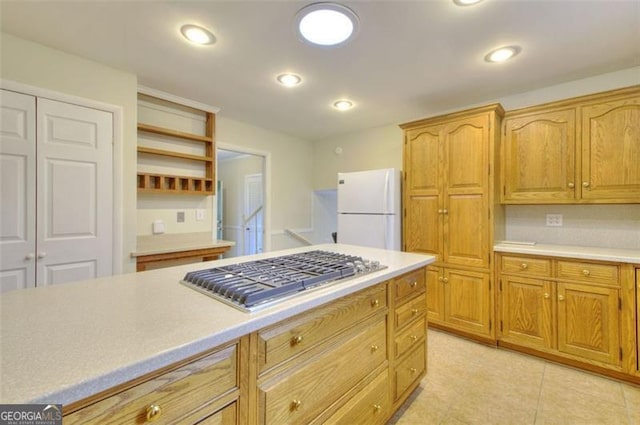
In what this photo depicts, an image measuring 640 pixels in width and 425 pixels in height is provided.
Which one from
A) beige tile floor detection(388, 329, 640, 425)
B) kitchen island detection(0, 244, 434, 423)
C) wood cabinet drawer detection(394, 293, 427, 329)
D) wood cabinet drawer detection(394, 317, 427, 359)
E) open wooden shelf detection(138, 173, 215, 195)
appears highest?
open wooden shelf detection(138, 173, 215, 195)

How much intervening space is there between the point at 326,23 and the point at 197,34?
842 mm

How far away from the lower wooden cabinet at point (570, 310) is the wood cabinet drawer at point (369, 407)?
1606mm

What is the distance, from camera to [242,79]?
2488 mm

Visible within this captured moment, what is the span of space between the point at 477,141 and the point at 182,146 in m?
2.99

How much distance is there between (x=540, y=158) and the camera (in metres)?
2.50

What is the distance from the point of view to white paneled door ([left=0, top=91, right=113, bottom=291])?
1.92m

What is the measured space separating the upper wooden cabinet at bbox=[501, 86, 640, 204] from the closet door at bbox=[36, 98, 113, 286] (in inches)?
138

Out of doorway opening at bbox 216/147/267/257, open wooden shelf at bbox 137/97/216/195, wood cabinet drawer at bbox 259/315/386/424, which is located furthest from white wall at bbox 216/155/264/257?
wood cabinet drawer at bbox 259/315/386/424

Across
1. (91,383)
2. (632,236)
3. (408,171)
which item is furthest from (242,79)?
(632,236)

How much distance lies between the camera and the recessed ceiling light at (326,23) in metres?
1.62

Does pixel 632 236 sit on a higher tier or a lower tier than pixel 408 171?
lower

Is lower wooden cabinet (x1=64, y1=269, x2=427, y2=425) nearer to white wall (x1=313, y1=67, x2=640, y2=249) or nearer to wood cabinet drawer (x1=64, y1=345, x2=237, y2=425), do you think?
wood cabinet drawer (x1=64, y1=345, x2=237, y2=425)

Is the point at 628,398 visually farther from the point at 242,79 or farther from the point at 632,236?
the point at 242,79

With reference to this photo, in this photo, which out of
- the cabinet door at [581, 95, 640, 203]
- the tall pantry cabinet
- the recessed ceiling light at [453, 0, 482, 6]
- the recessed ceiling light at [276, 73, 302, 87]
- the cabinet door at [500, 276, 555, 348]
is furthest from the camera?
the tall pantry cabinet
